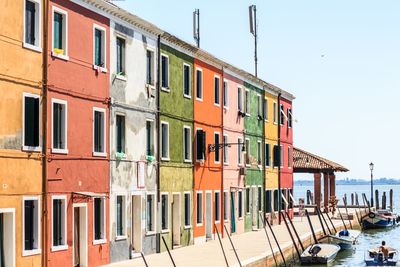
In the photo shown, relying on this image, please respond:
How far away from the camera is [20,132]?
2261cm

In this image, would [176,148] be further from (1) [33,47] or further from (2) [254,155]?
(2) [254,155]

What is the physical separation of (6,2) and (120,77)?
7496 millimetres

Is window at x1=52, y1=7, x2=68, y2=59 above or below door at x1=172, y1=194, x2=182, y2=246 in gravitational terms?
above

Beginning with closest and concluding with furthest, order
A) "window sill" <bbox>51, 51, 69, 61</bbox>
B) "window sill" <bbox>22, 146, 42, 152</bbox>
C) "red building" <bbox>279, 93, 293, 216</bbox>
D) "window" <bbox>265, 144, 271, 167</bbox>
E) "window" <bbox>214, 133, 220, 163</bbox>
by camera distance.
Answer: "window sill" <bbox>22, 146, 42, 152</bbox> → "window sill" <bbox>51, 51, 69, 61</bbox> → "window" <bbox>214, 133, 220, 163</bbox> → "window" <bbox>265, 144, 271, 167</bbox> → "red building" <bbox>279, 93, 293, 216</bbox>

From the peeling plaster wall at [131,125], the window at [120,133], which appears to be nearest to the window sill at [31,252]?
the peeling plaster wall at [131,125]

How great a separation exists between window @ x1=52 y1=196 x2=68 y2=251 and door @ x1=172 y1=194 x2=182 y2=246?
9.97 m

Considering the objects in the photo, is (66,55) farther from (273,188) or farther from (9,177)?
(273,188)

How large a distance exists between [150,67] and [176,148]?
4.28m

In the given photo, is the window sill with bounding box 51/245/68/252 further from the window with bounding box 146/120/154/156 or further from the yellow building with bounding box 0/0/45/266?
the window with bounding box 146/120/154/156

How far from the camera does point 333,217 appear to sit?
61188 mm

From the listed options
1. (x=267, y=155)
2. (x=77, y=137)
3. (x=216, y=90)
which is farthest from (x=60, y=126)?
(x=267, y=155)

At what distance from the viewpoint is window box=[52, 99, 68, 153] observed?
24516mm

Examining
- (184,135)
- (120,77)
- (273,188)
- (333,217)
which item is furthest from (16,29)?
(333,217)

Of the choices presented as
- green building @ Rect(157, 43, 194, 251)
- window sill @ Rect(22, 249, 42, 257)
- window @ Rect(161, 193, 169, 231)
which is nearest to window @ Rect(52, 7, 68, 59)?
window sill @ Rect(22, 249, 42, 257)
